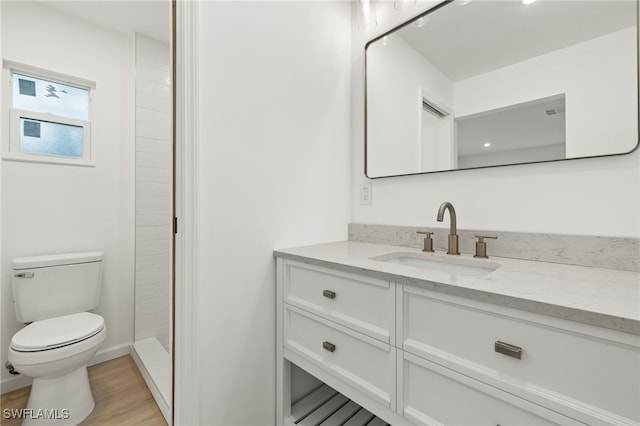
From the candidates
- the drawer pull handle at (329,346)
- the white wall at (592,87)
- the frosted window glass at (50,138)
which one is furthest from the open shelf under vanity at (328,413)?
the frosted window glass at (50,138)

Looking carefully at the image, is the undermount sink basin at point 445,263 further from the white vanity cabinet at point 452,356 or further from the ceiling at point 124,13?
the ceiling at point 124,13

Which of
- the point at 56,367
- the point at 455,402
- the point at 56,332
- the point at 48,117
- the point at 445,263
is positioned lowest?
the point at 56,367

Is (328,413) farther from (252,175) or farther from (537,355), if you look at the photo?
(252,175)

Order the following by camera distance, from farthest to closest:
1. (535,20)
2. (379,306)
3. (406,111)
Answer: (406,111) < (535,20) < (379,306)

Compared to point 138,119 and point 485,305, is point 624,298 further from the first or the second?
point 138,119

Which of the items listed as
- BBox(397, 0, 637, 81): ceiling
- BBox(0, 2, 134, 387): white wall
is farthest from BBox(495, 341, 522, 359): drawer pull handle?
BBox(0, 2, 134, 387): white wall

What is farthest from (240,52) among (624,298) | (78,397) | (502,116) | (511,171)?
(78,397)

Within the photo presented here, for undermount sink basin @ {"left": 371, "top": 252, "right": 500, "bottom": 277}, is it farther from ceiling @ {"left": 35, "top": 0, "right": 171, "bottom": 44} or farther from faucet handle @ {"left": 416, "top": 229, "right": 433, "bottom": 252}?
ceiling @ {"left": 35, "top": 0, "right": 171, "bottom": 44}

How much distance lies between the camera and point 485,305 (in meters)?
0.68

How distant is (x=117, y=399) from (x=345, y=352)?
155 centimetres

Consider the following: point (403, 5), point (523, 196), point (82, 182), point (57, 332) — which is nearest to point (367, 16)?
point (403, 5)

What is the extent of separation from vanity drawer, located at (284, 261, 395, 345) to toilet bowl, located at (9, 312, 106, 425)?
119cm

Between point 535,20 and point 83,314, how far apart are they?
2.77 m

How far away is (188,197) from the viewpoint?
40.7 inches
